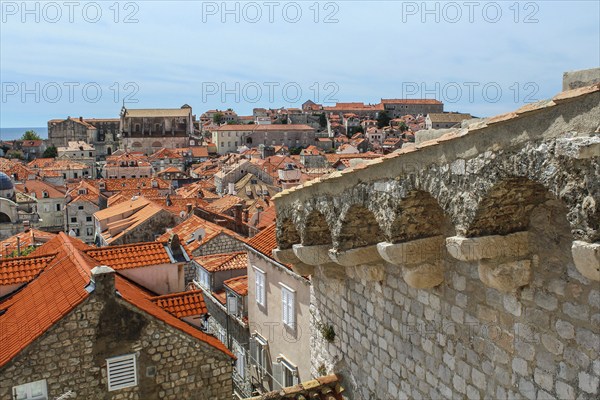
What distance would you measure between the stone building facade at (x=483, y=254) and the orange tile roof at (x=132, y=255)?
7.96 meters

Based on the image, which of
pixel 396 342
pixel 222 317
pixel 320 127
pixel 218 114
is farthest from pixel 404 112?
pixel 396 342

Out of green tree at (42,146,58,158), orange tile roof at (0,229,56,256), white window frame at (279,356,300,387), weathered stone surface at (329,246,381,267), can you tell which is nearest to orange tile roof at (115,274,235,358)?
white window frame at (279,356,300,387)

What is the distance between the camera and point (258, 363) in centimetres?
1515

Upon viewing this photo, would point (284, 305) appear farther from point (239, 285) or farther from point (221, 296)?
point (221, 296)

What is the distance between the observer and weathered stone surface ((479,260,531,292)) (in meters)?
3.94

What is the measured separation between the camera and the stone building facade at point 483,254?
309 centimetres

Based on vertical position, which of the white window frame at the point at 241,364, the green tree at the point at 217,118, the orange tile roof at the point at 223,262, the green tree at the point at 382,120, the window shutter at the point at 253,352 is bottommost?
the white window frame at the point at 241,364

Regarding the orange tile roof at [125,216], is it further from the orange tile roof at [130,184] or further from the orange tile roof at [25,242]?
the orange tile roof at [130,184]

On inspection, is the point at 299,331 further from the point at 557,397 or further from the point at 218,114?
the point at 218,114

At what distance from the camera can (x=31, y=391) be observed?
941 cm

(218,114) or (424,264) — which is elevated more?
(218,114)

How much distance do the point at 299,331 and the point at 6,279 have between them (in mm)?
6712

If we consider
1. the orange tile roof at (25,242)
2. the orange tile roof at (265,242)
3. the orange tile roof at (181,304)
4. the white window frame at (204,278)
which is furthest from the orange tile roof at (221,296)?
the orange tile roof at (25,242)

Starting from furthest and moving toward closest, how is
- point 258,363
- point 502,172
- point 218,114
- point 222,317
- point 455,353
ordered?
point 218,114, point 222,317, point 258,363, point 455,353, point 502,172
